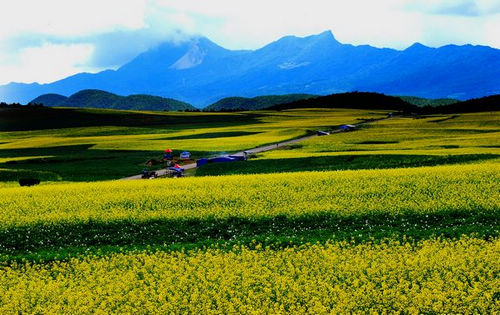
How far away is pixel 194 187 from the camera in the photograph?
33812 mm

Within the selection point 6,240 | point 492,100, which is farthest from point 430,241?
point 492,100

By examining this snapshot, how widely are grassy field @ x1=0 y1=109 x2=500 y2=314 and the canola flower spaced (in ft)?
0.21

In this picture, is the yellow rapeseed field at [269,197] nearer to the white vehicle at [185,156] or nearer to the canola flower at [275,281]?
the canola flower at [275,281]

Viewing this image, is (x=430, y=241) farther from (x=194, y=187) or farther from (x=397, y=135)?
(x=397, y=135)

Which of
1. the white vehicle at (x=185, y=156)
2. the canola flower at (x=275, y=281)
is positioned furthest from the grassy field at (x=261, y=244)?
the white vehicle at (x=185, y=156)

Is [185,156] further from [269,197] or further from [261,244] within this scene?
[261,244]

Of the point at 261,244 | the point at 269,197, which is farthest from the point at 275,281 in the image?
the point at 269,197

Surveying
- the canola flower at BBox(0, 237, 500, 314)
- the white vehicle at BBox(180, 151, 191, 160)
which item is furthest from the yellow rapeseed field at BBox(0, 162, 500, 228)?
the white vehicle at BBox(180, 151, 191, 160)

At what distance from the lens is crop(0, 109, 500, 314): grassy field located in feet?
53.3

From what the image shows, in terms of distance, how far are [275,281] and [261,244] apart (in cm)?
473

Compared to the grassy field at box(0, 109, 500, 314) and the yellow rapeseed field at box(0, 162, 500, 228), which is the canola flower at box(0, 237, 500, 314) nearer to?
the grassy field at box(0, 109, 500, 314)

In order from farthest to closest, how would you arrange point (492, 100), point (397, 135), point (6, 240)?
point (492, 100), point (397, 135), point (6, 240)

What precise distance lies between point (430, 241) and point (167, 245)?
11748 millimetres

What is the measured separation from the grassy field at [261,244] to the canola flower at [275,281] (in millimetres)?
65
